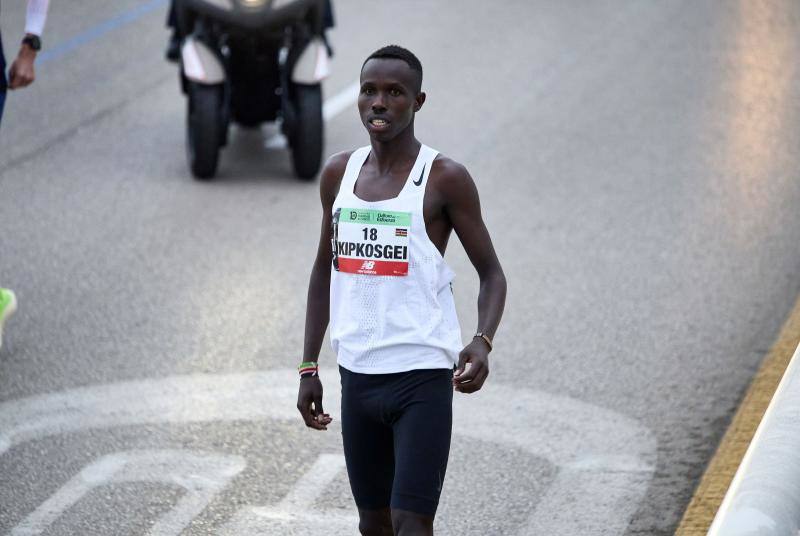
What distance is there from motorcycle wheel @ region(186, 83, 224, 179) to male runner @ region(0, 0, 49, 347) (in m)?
2.32

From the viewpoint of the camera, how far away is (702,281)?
834 cm

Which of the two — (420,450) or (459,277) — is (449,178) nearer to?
(420,450)

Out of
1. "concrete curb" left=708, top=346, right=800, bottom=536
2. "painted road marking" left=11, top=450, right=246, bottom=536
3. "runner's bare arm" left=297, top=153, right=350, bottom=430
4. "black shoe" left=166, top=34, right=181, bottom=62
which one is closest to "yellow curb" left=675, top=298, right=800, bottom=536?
"concrete curb" left=708, top=346, right=800, bottom=536

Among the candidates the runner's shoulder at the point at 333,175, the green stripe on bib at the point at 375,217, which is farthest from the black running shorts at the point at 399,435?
the runner's shoulder at the point at 333,175

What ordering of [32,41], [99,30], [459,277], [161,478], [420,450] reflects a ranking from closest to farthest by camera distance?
[420,450], [161,478], [32,41], [459,277], [99,30]

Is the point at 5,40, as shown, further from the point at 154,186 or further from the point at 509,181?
the point at 509,181

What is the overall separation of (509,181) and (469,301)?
239 centimetres

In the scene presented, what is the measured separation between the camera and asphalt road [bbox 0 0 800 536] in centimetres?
576

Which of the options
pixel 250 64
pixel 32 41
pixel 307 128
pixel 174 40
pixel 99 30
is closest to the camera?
pixel 32 41

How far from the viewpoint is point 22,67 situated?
7.36m

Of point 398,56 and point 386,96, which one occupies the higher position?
Result: point 398,56

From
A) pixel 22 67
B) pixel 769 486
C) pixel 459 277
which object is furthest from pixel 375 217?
pixel 459 277

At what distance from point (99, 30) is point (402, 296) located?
37.9 ft

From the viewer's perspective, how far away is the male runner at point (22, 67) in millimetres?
7145
